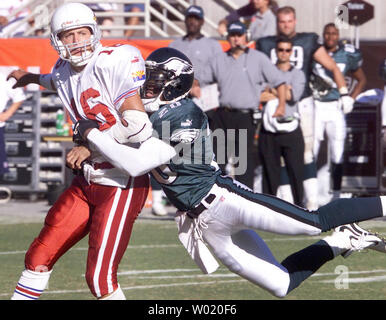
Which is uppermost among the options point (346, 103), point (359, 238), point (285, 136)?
point (346, 103)

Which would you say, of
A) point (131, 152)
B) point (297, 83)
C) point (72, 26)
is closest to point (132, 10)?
point (297, 83)

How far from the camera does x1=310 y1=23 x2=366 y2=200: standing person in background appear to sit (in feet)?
33.7

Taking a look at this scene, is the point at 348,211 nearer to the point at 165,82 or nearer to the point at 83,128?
the point at 165,82

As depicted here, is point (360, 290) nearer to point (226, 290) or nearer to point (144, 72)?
point (226, 290)

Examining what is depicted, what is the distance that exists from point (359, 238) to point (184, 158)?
114cm

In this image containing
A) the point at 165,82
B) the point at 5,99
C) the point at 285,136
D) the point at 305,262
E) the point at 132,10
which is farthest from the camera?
the point at 132,10

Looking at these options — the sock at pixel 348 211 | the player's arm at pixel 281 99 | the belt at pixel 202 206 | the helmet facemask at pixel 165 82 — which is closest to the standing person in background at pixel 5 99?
the player's arm at pixel 281 99

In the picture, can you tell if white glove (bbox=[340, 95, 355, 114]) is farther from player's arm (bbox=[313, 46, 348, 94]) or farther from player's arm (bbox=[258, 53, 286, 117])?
player's arm (bbox=[258, 53, 286, 117])

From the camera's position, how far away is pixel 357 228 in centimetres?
539

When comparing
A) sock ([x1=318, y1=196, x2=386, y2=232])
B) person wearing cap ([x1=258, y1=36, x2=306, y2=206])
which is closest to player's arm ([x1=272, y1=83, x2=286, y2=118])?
person wearing cap ([x1=258, y1=36, x2=306, y2=206])

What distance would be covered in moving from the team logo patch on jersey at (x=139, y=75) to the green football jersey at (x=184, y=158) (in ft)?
0.66

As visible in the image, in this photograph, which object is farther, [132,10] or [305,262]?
[132,10]

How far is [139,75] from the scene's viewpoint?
484cm

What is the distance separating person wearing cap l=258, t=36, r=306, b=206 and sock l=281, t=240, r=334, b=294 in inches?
171
